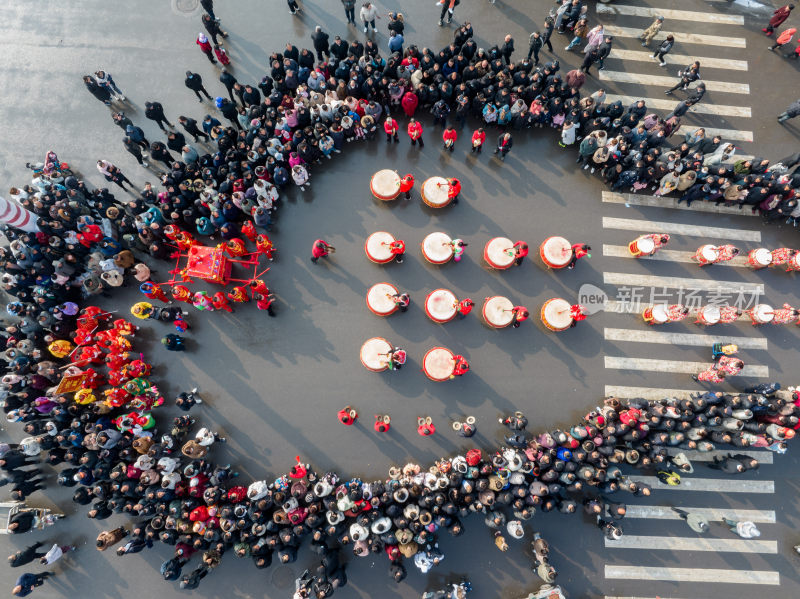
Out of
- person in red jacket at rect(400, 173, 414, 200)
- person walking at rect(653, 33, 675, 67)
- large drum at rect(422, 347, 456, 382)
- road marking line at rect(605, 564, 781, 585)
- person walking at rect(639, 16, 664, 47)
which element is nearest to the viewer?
road marking line at rect(605, 564, 781, 585)

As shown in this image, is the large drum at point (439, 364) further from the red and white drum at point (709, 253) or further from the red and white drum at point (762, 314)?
the red and white drum at point (762, 314)

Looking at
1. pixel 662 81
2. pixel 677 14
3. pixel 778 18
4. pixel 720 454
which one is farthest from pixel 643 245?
pixel 778 18

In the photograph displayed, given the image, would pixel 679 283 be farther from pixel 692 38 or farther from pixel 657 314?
pixel 692 38

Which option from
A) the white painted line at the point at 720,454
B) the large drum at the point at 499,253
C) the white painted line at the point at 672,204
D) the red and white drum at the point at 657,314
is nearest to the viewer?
the white painted line at the point at 720,454

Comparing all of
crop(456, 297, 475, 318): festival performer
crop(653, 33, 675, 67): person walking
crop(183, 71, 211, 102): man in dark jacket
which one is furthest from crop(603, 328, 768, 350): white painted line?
crop(183, 71, 211, 102): man in dark jacket

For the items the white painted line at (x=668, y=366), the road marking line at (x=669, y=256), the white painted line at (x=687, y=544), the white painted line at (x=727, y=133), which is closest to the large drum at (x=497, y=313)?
the white painted line at (x=668, y=366)

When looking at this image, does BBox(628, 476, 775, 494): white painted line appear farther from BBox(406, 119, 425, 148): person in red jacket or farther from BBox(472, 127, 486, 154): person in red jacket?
BBox(406, 119, 425, 148): person in red jacket

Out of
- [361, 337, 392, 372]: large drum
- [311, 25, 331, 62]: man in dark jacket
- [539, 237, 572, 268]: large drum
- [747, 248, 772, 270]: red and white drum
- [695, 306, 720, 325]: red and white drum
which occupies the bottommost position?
[361, 337, 392, 372]: large drum
